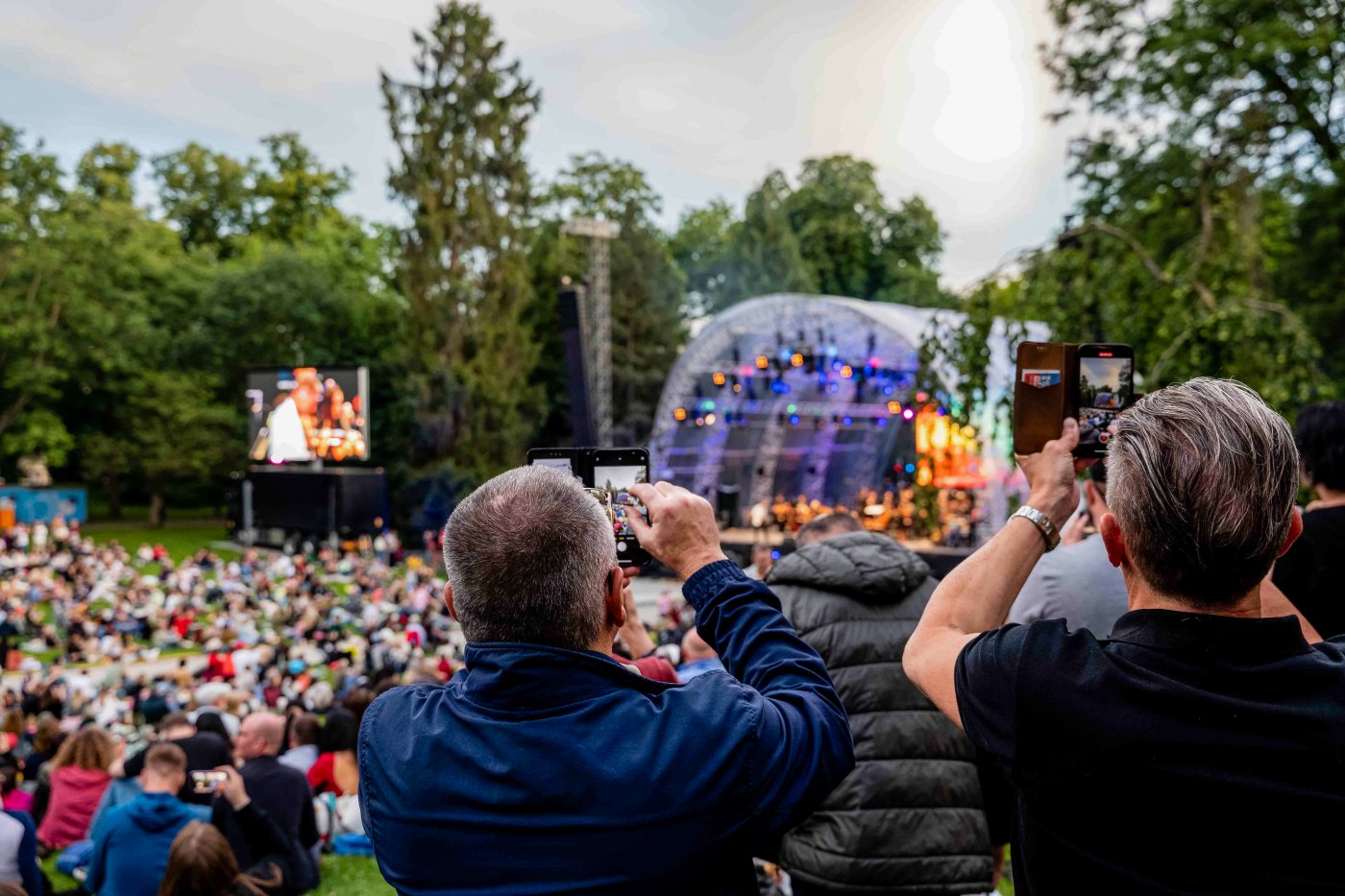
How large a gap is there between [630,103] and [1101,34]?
103ft

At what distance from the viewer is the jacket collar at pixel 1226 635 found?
121 centimetres

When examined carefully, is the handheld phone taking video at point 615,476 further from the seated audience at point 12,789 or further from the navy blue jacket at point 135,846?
the seated audience at point 12,789

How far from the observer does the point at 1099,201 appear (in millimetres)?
→ 14414

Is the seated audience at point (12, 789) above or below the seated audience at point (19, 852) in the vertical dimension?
below

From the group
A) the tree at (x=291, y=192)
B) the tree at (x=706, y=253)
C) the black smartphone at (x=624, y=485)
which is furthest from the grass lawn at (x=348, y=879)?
the tree at (x=291, y=192)

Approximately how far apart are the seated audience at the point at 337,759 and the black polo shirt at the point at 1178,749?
488 cm

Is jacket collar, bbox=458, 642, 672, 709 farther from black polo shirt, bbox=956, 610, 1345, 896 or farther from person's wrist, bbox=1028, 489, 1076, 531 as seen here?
person's wrist, bbox=1028, 489, 1076, 531

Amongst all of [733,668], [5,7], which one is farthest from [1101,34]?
[5,7]

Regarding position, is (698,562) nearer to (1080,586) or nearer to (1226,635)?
(1226,635)

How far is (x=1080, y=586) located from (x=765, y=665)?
3.96ft

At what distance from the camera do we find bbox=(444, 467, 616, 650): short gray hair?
1.37 meters

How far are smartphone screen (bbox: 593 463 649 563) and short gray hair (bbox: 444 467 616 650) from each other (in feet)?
0.69

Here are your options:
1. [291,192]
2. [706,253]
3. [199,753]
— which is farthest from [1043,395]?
→ [291,192]

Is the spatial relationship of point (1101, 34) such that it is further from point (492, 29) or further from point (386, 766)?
point (492, 29)
